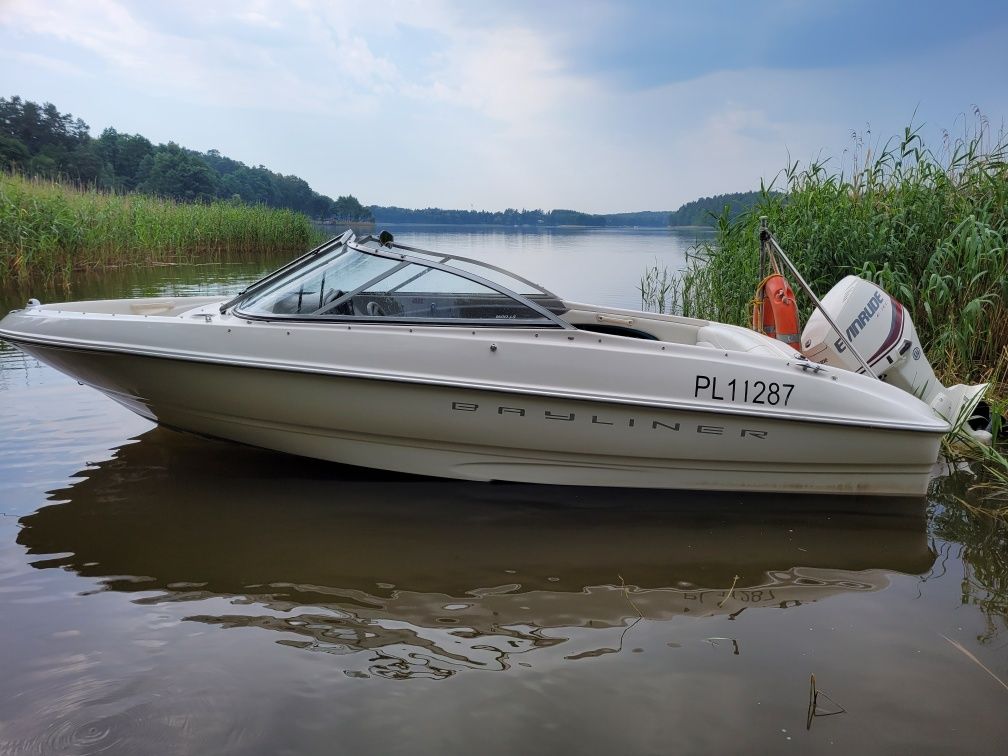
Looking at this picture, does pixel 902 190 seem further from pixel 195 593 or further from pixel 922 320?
pixel 195 593

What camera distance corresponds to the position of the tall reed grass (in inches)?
194

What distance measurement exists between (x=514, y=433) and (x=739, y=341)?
1489 millimetres

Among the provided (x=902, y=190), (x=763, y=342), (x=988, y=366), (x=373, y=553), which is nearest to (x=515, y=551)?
(x=373, y=553)

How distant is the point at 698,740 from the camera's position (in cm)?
195

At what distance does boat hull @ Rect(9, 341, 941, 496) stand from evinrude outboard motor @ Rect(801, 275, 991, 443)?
1.87 feet

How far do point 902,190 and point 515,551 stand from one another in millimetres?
4836

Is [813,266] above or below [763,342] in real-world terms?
above

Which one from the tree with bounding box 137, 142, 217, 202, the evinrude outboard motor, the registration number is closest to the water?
the evinrude outboard motor

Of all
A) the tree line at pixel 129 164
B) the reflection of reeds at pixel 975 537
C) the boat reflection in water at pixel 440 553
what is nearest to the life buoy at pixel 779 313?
the boat reflection in water at pixel 440 553

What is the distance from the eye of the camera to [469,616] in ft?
8.47

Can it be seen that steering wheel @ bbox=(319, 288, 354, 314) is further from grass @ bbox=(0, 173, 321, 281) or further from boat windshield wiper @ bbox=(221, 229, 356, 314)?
grass @ bbox=(0, 173, 321, 281)

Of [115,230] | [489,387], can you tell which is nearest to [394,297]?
[489,387]

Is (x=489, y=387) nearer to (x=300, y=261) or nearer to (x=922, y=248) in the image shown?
(x=300, y=261)

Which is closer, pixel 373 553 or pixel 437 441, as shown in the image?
pixel 373 553
